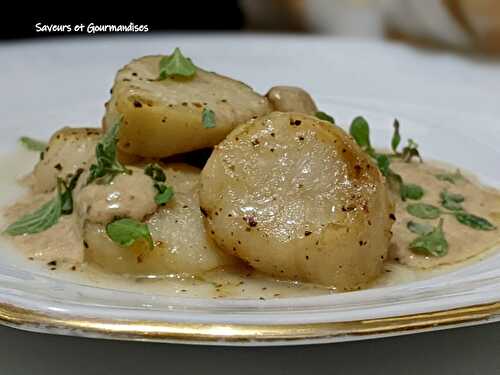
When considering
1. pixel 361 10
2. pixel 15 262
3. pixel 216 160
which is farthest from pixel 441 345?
pixel 361 10

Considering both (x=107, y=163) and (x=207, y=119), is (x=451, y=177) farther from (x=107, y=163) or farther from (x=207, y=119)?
(x=107, y=163)

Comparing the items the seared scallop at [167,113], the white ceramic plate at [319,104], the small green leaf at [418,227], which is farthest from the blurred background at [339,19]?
the seared scallop at [167,113]

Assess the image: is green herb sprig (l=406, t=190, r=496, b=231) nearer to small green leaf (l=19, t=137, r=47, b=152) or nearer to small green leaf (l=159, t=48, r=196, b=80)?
small green leaf (l=159, t=48, r=196, b=80)

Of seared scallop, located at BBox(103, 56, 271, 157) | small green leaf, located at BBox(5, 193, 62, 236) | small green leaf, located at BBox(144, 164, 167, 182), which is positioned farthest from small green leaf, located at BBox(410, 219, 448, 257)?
small green leaf, located at BBox(5, 193, 62, 236)

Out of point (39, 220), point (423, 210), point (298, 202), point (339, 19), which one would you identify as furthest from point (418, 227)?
point (339, 19)

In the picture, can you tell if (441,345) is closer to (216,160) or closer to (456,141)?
(216,160)

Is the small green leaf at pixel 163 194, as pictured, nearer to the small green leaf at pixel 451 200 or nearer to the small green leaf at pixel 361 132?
the small green leaf at pixel 361 132
